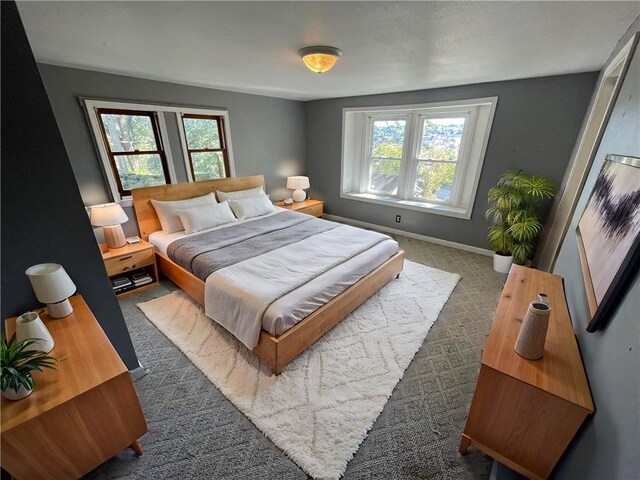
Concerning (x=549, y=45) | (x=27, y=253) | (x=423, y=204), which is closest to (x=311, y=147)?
(x=423, y=204)

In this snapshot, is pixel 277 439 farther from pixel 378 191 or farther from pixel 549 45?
pixel 378 191

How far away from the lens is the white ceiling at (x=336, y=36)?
4.36 ft

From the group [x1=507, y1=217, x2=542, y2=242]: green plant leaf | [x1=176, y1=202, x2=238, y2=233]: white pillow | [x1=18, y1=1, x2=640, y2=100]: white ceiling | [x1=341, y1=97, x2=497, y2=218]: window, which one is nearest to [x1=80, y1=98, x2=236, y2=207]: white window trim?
[x1=18, y1=1, x2=640, y2=100]: white ceiling

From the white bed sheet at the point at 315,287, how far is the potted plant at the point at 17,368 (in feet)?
3.54

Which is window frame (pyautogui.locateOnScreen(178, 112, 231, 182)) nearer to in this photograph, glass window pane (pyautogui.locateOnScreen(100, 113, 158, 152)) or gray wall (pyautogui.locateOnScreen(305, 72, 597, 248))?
glass window pane (pyautogui.locateOnScreen(100, 113, 158, 152))

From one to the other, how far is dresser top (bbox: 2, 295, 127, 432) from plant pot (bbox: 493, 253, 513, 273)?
3.65m

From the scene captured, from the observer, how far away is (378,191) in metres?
4.83

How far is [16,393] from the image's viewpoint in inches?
39.4

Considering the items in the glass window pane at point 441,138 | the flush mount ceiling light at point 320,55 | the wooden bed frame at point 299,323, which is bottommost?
the wooden bed frame at point 299,323

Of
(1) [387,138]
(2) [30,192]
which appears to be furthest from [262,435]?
(1) [387,138]

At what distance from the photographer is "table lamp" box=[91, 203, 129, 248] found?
2.60 meters

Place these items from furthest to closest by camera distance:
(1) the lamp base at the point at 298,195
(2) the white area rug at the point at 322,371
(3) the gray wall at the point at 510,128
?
(1) the lamp base at the point at 298,195 → (3) the gray wall at the point at 510,128 → (2) the white area rug at the point at 322,371

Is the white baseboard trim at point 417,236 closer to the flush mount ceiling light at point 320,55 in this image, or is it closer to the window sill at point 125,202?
the flush mount ceiling light at point 320,55

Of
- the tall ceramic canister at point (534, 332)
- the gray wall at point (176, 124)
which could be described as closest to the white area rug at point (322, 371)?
the tall ceramic canister at point (534, 332)
